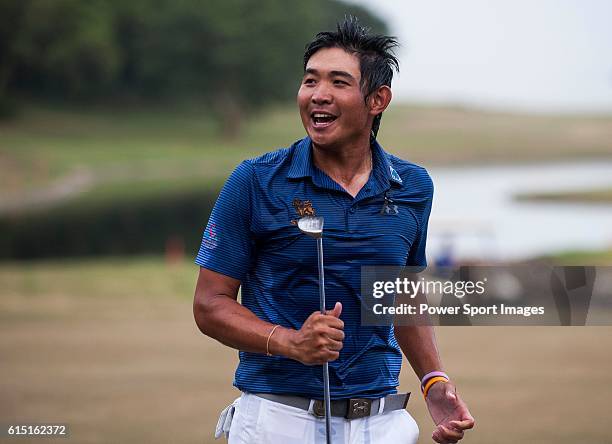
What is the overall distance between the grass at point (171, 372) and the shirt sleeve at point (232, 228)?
6678 mm

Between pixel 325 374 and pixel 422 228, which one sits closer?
pixel 325 374

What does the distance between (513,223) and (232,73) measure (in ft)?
101

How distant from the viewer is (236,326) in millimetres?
3959

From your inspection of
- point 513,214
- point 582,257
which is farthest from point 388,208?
point 513,214

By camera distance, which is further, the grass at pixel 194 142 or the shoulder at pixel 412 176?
the grass at pixel 194 142

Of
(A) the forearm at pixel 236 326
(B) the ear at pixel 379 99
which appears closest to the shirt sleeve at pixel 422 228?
(B) the ear at pixel 379 99

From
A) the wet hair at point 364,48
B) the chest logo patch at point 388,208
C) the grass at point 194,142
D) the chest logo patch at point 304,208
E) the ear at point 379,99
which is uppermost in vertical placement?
the grass at point 194,142

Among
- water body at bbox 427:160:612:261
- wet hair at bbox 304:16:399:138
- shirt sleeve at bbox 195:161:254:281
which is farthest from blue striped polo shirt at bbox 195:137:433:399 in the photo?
water body at bbox 427:160:612:261

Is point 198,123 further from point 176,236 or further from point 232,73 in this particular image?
point 176,236

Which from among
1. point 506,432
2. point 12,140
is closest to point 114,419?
point 506,432

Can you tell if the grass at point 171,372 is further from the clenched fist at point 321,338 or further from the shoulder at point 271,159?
the clenched fist at point 321,338

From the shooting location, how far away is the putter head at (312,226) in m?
3.81

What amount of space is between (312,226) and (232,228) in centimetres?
32

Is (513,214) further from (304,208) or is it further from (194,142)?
(304,208)
